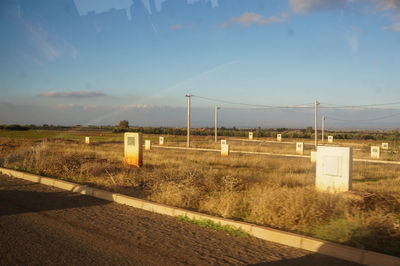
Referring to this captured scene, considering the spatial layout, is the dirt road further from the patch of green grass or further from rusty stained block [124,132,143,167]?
rusty stained block [124,132,143,167]

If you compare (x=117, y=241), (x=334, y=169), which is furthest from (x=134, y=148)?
(x=117, y=241)

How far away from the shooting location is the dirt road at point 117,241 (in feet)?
15.8

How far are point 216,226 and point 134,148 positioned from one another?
9128 mm

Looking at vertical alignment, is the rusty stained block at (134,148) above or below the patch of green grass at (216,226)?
above

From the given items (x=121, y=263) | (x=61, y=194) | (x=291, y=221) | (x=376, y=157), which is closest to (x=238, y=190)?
(x=291, y=221)


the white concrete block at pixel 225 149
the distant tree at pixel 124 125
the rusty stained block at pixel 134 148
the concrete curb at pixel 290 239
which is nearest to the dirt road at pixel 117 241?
the concrete curb at pixel 290 239

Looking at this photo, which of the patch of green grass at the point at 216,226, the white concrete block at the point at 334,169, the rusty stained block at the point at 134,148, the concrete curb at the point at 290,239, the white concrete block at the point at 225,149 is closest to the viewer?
the concrete curb at the point at 290,239

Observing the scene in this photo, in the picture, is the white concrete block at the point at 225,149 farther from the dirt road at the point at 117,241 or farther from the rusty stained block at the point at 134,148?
the dirt road at the point at 117,241

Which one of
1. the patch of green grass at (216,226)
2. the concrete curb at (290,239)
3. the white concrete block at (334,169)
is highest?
the white concrete block at (334,169)

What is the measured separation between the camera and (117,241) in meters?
5.62

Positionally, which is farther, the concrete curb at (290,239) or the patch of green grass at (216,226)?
the patch of green grass at (216,226)

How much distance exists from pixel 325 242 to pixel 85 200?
20.9 ft

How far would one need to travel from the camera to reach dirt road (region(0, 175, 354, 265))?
4.81m

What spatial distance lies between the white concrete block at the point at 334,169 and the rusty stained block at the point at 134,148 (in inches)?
325
